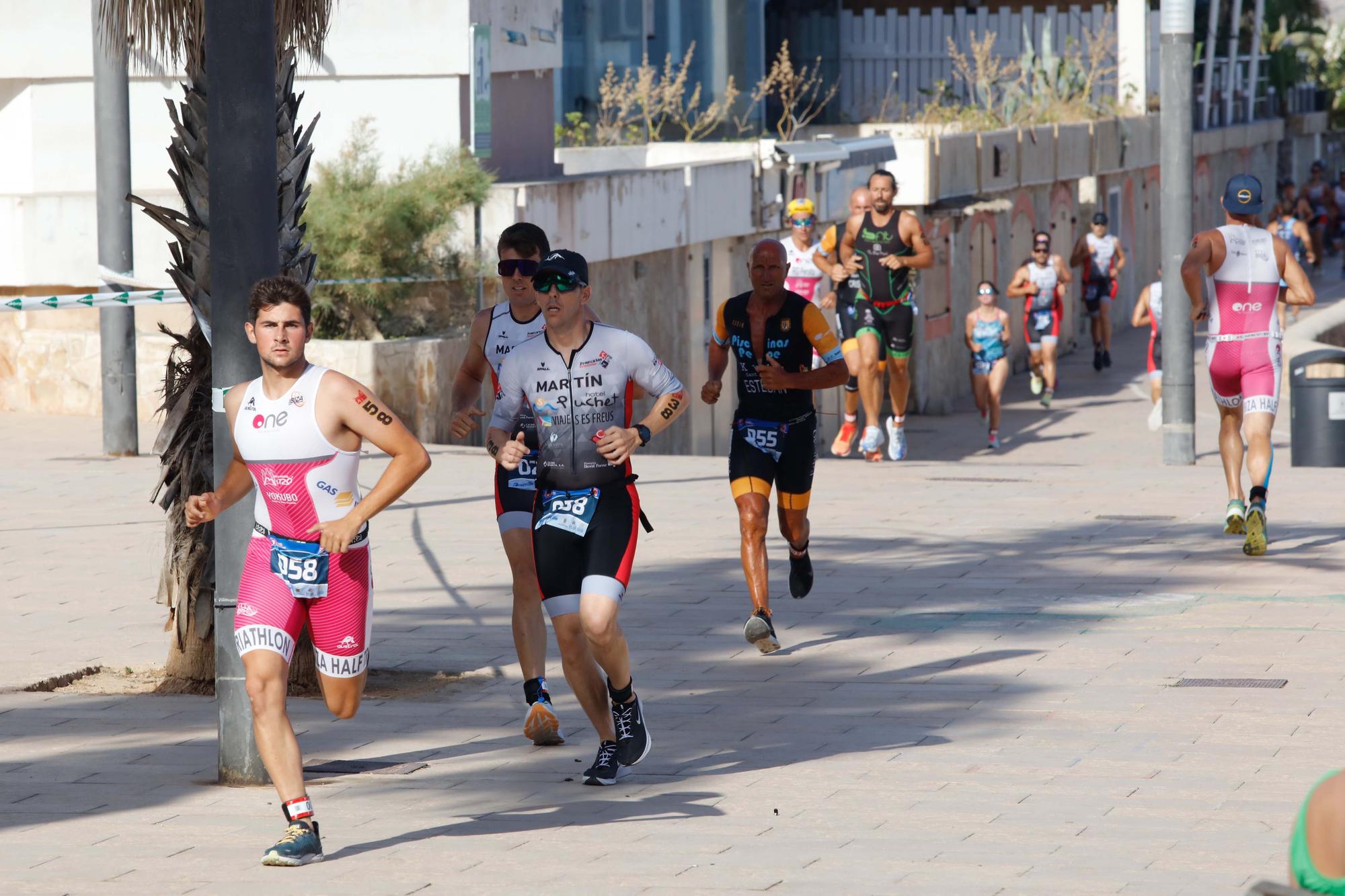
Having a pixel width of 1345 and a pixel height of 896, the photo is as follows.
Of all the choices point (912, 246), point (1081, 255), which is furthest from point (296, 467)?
point (1081, 255)

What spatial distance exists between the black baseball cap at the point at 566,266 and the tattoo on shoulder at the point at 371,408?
915 mm

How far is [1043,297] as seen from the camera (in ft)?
82.8

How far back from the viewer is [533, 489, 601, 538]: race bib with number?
679cm

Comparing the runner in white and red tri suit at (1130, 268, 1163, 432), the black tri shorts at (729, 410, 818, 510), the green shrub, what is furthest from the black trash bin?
the black tri shorts at (729, 410, 818, 510)

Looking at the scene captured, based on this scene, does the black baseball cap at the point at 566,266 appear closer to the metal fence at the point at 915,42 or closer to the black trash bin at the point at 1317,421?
the black trash bin at the point at 1317,421

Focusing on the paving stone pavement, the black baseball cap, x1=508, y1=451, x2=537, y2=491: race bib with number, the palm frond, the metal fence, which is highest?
the metal fence

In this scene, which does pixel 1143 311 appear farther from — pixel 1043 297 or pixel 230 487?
pixel 230 487

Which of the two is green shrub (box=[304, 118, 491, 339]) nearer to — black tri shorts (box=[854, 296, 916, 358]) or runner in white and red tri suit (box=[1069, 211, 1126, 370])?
Result: black tri shorts (box=[854, 296, 916, 358])

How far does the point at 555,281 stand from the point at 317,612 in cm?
139

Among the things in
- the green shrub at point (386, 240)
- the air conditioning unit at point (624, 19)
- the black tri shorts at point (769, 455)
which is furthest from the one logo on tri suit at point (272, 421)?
the air conditioning unit at point (624, 19)

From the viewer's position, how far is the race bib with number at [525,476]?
7492 millimetres

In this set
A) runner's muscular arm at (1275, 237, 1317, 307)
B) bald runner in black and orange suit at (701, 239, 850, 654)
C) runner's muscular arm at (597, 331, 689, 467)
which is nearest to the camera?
runner's muscular arm at (597, 331, 689, 467)

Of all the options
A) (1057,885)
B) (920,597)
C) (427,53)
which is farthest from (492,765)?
(427,53)

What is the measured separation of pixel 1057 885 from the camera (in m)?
5.55
